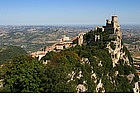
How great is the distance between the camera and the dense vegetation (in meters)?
4.55

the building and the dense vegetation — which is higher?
the building

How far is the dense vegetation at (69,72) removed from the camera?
4547 mm

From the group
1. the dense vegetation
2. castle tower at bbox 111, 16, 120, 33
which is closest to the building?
castle tower at bbox 111, 16, 120, 33

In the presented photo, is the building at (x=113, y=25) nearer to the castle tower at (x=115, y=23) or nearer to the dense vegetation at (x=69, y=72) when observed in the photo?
the castle tower at (x=115, y=23)

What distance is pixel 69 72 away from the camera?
21.4 feet

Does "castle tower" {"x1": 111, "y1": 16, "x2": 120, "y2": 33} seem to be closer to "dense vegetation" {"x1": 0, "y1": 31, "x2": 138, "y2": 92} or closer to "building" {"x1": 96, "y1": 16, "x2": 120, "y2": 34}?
"building" {"x1": 96, "y1": 16, "x2": 120, "y2": 34}

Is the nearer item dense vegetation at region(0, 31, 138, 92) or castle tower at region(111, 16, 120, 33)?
dense vegetation at region(0, 31, 138, 92)

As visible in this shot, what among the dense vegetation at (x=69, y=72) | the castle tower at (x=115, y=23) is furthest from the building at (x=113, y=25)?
the dense vegetation at (x=69, y=72)

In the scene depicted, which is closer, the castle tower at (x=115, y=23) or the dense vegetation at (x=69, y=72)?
the dense vegetation at (x=69, y=72)

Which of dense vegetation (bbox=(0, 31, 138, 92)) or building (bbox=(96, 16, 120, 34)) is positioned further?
building (bbox=(96, 16, 120, 34))

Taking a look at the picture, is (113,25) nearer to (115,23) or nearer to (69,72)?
(115,23)

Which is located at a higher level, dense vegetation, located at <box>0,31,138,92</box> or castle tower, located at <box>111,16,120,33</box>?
castle tower, located at <box>111,16,120,33</box>

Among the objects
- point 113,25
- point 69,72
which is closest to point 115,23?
point 113,25
